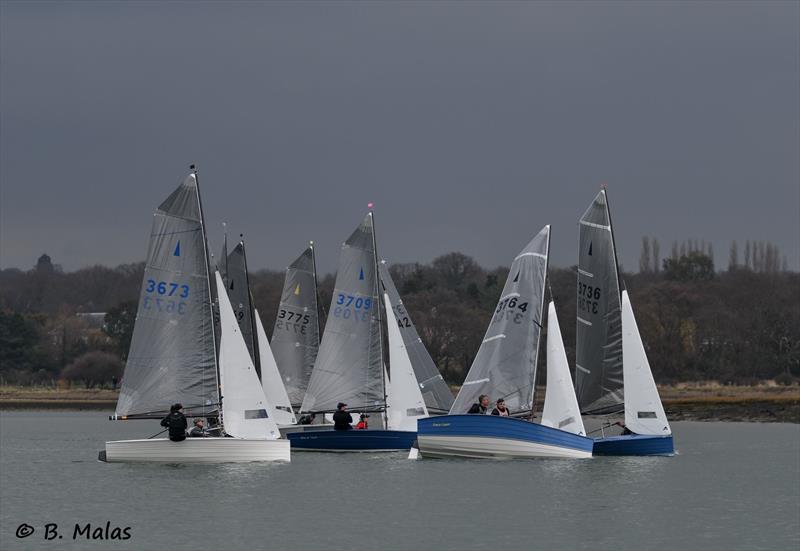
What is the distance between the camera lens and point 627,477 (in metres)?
38.6

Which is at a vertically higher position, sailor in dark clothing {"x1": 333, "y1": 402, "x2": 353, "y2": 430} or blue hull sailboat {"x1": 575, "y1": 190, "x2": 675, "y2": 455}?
blue hull sailboat {"x1": 575, "y1": 190, "x2": 675, "y2": 455}

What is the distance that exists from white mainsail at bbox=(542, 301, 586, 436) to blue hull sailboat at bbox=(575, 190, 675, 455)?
7.17 ft

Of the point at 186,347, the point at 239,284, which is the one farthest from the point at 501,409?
the point at 239,284

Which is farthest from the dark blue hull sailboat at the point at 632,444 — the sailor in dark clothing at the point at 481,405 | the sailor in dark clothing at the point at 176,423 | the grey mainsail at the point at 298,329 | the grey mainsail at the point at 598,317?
the grey mainsail at the point at 298,329

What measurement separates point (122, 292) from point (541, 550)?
14832cm

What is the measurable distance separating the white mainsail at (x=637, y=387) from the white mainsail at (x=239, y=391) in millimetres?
10174

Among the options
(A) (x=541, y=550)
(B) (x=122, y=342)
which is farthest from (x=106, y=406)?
(A) (x=541, y=550)

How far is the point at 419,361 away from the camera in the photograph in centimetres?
4762

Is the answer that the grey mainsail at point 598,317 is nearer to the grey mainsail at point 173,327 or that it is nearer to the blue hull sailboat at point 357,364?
the blue hull sailboat at point 357,364

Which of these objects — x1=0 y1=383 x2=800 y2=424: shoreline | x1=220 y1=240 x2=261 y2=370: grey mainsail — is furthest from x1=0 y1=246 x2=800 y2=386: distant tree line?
x1=220 y1=240 x2=261 y2=370: grey mainsail

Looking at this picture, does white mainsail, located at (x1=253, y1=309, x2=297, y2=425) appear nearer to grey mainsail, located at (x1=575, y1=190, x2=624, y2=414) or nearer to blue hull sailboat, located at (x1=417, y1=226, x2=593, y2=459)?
blue hull sailboat, located at (x1=417, y1=226, x2=593, y2=459)

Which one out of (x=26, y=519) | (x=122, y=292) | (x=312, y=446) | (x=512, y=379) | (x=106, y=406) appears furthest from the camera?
(x=122, y=292)

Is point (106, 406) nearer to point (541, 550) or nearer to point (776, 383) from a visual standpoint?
point (776, 383)

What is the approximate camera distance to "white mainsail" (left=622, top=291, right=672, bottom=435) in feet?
138
